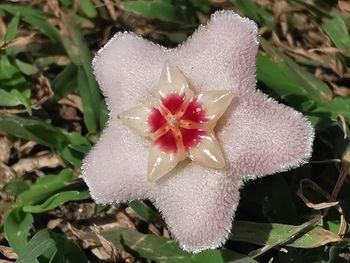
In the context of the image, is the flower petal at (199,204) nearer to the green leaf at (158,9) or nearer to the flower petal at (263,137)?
the flower petal at (263,137)

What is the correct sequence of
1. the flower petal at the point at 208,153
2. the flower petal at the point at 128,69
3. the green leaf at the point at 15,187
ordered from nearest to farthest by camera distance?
the flower petal at the point at 208,153 → the flower petal at the point at 128,69 → the green leaf at the point at 15,187

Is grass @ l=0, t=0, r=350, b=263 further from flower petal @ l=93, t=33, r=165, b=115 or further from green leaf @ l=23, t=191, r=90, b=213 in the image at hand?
flower petal @ l=93, t=33, r=165, b=115

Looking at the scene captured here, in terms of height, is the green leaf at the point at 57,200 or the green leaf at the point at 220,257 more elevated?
the green leaf at the point at 220,257

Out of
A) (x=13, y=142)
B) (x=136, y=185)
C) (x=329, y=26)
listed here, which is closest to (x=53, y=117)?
(x=13, y=142)

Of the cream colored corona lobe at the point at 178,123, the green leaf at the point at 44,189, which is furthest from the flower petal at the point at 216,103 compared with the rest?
the green leaf at the point at 44,189

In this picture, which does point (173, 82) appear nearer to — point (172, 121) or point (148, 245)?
point (172, 121)

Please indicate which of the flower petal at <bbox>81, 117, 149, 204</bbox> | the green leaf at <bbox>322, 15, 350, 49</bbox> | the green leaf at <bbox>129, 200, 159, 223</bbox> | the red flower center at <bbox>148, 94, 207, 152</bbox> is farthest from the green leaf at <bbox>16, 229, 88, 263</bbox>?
the green leaf at <bbox>322, 15, 350, 49</bbox>

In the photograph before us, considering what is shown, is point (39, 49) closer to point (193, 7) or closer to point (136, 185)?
point (193, 7)
